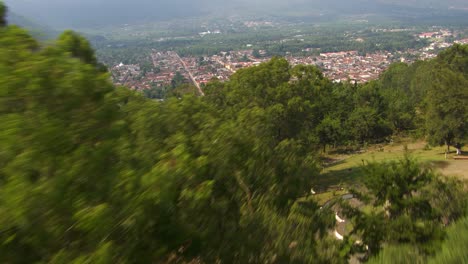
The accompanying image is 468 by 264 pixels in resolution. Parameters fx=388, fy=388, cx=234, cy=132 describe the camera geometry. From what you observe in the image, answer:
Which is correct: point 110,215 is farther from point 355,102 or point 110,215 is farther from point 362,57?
point 362,57

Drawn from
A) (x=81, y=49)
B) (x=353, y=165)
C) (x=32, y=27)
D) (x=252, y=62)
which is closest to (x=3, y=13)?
(x=32, y=27)

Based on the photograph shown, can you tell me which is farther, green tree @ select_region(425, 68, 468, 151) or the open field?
green tree @ select_region(425, 68, 468, 151)

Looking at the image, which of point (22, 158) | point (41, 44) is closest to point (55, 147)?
point (22, 158)

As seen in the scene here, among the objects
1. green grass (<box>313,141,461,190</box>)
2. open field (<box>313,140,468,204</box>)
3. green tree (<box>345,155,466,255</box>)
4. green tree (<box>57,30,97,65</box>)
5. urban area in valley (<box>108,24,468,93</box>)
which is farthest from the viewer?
urban area in valley (<box>108,24,468,93</box>)

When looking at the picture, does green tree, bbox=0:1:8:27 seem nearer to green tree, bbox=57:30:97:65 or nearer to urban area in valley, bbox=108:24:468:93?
green tree, bbox=57:30:97:65

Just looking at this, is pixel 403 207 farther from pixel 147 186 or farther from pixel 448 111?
pixel 448 111

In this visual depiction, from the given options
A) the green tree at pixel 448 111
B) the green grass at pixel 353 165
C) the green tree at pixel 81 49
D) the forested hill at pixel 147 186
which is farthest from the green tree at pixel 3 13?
the green tree at pixel 448 111

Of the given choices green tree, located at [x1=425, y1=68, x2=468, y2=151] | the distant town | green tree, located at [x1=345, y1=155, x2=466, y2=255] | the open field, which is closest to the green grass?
the open field
